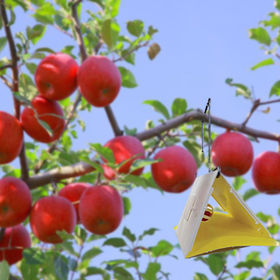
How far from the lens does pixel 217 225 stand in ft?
2.58

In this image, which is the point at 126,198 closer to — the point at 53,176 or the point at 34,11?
the point at 53,176

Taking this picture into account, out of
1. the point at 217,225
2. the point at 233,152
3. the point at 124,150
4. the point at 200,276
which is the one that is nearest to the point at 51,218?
the point at 124,150

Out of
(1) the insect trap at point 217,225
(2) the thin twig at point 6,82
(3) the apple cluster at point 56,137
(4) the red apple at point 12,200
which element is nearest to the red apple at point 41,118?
(3) the apple cluster at point 56,137

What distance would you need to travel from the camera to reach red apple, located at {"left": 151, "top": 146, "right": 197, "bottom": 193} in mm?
1904

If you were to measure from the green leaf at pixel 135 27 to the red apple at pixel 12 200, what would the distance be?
0.87 meters

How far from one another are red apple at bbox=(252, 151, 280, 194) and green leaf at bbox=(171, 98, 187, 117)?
443mm

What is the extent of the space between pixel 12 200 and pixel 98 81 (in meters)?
0.58

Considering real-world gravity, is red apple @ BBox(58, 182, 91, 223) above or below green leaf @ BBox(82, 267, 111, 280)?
above

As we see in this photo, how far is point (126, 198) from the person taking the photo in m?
2.40

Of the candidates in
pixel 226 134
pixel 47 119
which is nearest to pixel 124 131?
pixel 47 119

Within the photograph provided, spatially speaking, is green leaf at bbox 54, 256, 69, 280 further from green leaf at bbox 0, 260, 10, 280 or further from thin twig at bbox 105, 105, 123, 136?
thin twig at bbox 105, 105, 123, 136

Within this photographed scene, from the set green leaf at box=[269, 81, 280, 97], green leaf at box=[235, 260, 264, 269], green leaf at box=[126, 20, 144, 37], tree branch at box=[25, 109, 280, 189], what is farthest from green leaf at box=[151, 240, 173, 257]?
green leaf at box=[126, 20, 144, 37]

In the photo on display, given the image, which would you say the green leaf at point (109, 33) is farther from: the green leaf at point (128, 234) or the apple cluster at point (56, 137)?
the green leaf at point (128, 234)

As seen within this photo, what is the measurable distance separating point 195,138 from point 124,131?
0.56 metres
